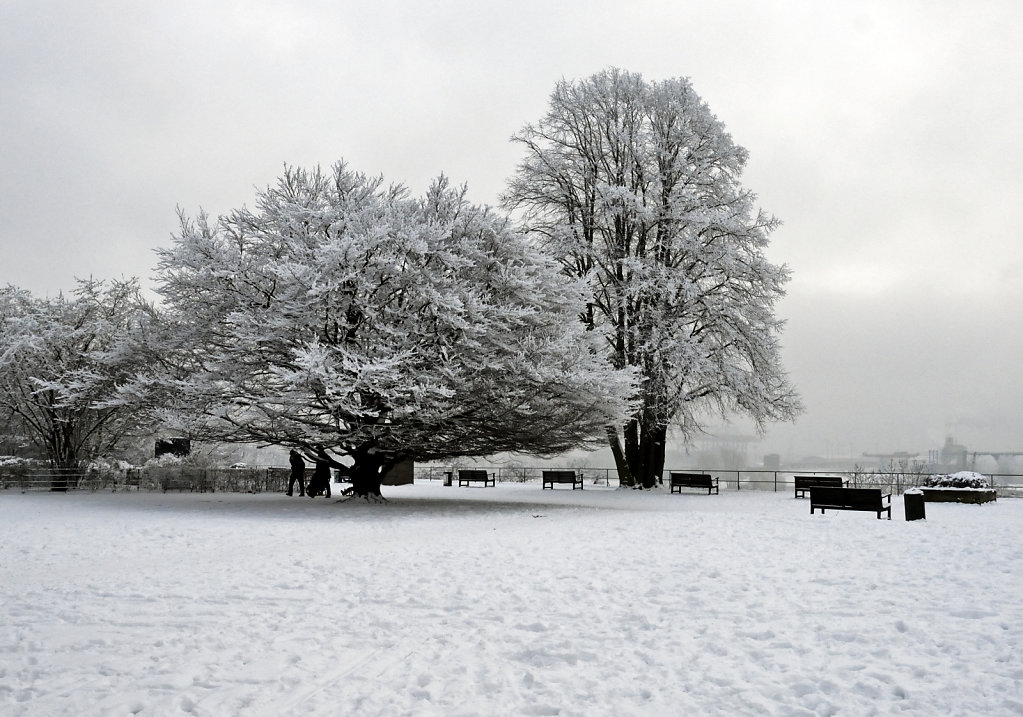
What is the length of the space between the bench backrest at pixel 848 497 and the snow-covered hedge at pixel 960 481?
7619 millimetres

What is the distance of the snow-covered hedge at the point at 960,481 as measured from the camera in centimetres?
2112

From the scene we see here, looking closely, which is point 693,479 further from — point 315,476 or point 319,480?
point 315,476

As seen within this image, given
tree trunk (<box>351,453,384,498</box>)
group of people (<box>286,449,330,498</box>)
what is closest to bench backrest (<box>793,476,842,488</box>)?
tree trunk (<box>351,453,384,498</box>)

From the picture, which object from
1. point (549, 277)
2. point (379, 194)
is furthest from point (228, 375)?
point (549, 277)

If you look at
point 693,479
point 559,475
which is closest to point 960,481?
point 693,479

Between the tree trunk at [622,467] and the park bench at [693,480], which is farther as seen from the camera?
the tree trunk at [622,467]

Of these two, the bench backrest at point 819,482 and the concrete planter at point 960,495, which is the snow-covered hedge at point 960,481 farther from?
the bench backrest at point 819,482

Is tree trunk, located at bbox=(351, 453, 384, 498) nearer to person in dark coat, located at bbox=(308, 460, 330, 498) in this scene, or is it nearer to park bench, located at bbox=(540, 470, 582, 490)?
person in dark coat, located at bbox=(308, 460, 330, 498)

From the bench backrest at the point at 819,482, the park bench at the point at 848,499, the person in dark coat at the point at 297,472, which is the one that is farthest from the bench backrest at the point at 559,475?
the park bench at the point at 848,499

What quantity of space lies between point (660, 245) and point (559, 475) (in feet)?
32.0

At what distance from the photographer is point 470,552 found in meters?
10.4

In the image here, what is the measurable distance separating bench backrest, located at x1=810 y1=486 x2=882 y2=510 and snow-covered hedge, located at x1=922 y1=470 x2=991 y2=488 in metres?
7.62

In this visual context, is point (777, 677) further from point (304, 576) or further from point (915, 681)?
point (304, 576)

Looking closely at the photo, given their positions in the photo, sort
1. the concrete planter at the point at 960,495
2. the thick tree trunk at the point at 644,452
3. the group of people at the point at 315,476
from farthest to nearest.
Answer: the thick tree trunk at the point at 644,452, the group of people at the point at 315,476, the concrete planter at the point at 960,495
